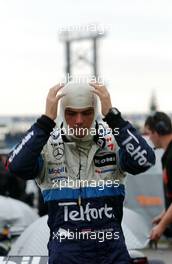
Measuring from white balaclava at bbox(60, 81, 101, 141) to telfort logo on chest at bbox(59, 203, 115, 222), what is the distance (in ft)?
1.13

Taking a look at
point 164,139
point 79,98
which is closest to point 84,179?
point 79,98

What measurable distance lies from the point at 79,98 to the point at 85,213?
1.85 feet

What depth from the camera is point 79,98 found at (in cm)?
377

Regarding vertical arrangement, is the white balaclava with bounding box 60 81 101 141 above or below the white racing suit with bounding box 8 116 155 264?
above

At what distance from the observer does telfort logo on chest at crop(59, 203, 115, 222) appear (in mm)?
3754

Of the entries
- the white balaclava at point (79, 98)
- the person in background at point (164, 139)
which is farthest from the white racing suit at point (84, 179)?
the person in background at point (164, 139)

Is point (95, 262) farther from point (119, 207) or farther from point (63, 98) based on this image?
point (63, 98)

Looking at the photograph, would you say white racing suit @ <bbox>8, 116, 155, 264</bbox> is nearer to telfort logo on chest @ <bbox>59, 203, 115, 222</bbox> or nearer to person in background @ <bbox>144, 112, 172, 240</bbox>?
telfort logo on chest @ <bbox>59, 203, 115, 222</bbox>

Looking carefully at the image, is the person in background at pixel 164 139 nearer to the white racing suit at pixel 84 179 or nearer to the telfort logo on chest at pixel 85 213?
the white racing suit at pixel 84 179

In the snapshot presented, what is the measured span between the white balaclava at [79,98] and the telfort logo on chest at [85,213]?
13.6 inches

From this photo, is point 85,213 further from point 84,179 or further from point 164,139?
point 164,139

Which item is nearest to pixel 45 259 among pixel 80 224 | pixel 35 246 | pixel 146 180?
pixel 80 224

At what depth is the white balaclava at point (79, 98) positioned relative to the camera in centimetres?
376

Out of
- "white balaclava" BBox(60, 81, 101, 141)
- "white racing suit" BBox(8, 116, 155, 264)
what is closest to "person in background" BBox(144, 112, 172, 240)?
"white racing suit" BBox(8, 116, 155, 264)
